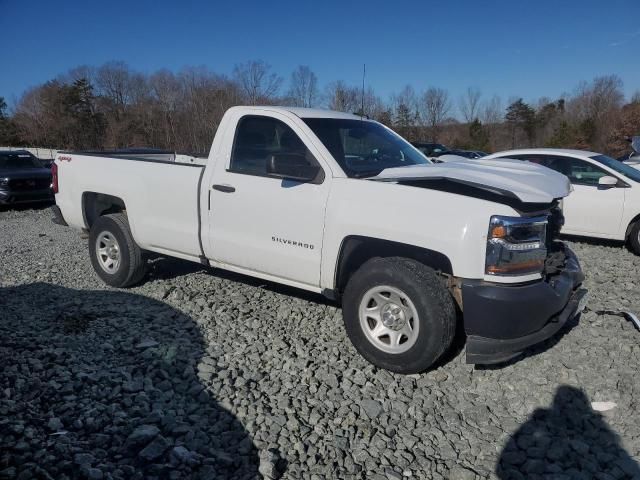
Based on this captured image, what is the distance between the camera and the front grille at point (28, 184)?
12641 mm

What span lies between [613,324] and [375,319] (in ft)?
8.09

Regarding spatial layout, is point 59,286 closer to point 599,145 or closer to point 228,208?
point 228,208

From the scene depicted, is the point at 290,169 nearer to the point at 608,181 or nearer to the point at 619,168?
the point at 608,181

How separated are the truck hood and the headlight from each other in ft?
0.56

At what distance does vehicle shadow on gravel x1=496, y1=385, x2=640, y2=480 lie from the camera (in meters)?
2.67

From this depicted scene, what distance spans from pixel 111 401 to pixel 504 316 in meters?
2.64

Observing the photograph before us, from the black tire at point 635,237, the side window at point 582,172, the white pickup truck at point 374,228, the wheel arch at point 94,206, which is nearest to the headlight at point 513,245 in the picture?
the white pickup truck at point 374,228

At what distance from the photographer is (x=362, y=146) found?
14.9 feet

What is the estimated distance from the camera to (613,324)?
4574 millimetres

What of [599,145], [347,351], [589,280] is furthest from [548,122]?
[347,351]

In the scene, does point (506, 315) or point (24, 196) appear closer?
point (506, 315)

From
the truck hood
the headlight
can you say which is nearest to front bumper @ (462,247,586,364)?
the headlight

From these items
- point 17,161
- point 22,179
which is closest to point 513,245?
point 22,179

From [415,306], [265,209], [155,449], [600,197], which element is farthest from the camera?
[600,197]
